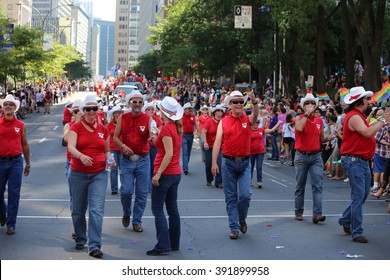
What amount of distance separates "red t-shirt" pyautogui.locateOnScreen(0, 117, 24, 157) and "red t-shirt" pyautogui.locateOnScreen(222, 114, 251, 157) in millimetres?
2933

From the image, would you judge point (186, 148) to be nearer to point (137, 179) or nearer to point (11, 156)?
point (137, 179)

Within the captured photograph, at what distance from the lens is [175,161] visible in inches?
337

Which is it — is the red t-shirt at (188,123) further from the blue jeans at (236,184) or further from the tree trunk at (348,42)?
the tree trunk at (348,42)

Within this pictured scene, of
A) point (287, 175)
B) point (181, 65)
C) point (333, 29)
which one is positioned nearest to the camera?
point (287, 175)

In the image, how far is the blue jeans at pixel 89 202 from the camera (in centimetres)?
841

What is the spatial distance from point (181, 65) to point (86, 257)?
193 feet

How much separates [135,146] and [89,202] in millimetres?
1730

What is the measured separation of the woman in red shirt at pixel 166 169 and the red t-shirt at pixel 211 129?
24.3 ft

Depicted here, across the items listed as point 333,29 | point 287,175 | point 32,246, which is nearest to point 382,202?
point 287,175

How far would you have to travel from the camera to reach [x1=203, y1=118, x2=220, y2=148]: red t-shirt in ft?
52.6

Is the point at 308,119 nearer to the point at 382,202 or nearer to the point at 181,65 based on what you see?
the point at 382,202

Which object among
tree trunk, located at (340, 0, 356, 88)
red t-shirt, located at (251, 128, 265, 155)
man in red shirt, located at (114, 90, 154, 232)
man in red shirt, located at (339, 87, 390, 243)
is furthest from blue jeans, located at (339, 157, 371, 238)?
tree trunk, located at (340, 0, 356, 88)

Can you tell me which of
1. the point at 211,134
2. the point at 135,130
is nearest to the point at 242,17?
the point at 211,134

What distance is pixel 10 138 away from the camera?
10.0 m
